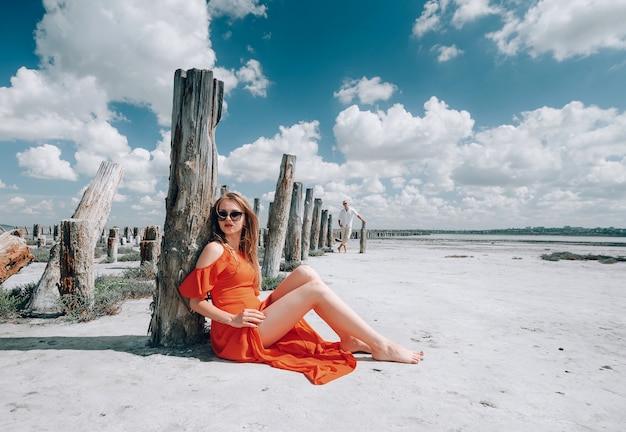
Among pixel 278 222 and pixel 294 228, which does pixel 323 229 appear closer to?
pixel 294 228

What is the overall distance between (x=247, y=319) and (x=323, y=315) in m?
0.67

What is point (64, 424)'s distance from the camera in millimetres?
2016

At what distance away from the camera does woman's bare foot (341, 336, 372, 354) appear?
10.5 ft

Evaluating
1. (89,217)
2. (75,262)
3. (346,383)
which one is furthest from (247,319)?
Answer: (89,217)

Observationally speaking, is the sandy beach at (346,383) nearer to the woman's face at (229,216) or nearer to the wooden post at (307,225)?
the woman's face at (229,216)

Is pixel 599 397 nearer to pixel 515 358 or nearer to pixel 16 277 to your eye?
pixel 515 358

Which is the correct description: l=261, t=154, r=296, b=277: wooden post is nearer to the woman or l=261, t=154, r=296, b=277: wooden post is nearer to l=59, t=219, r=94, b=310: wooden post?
l=59, t=219, r=94, b=310: wooden post

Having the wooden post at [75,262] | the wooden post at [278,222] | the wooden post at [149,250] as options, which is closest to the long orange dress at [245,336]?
the wooden post at [75,262]

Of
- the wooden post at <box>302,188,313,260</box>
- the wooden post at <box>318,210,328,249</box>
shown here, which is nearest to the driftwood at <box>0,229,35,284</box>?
the wooden post at <box>302,188,313,260</box>

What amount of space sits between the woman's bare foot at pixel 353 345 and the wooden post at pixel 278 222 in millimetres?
4528

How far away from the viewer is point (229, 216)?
3.26 m

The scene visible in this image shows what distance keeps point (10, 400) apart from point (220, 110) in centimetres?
268

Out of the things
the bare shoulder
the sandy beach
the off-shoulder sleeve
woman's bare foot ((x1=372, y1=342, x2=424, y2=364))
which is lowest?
the sandy beach

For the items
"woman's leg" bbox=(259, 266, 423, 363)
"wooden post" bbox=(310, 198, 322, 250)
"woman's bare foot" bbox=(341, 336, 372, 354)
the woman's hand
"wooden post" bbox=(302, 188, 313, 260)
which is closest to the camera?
the woman's hand
